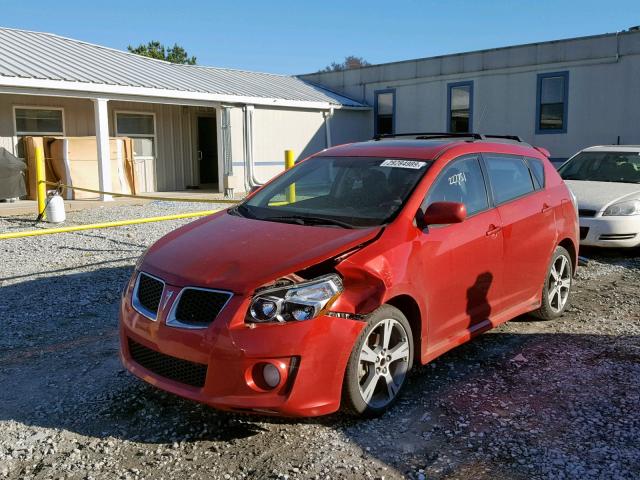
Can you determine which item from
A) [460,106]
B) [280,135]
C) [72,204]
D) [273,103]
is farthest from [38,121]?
[460,106]

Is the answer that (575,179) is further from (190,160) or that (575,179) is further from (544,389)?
(190,160)

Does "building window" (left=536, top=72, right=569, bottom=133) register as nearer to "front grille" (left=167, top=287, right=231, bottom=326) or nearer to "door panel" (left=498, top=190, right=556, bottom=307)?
"door panel" (left=498, top=190, right=556, bottom=307)

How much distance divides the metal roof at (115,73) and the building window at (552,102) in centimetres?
665

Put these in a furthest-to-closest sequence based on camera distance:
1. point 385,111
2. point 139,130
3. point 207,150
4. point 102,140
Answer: point 385,111
point 207,150
point 139,130
point 102,140

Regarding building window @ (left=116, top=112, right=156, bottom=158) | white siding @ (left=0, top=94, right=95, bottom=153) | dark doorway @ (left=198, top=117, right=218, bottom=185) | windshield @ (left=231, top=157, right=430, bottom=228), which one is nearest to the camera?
windshield @ (left=231, top=157, right=430, bottom=228)

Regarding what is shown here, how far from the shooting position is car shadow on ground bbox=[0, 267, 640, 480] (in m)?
3.58

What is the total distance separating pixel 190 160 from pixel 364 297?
16357 millimetres

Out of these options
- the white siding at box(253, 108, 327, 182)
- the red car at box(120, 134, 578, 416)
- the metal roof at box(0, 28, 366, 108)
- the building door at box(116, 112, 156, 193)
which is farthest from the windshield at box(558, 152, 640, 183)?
the building door at box(116, 112, 156, 193)

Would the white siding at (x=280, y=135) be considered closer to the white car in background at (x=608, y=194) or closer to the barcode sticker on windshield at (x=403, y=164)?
the white car in background at (x=608, y=194)

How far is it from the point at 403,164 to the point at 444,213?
2.38 ft

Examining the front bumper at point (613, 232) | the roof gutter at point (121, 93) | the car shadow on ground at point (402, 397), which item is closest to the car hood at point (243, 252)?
the car shadow on ground at point (402, 397)

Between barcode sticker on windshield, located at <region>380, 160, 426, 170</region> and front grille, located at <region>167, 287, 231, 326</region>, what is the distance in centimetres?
183

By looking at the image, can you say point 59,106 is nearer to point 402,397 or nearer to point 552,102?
point 552,102

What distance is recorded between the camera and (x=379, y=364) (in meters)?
3.80
